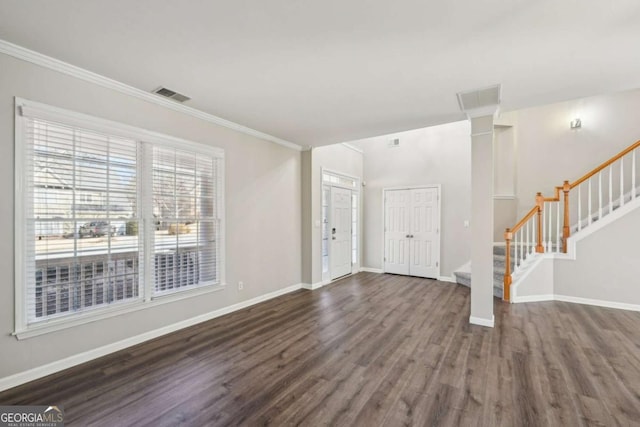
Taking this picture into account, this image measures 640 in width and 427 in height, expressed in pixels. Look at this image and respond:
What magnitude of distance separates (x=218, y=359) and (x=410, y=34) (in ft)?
10.5

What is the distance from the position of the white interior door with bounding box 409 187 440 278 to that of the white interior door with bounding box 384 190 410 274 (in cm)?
14

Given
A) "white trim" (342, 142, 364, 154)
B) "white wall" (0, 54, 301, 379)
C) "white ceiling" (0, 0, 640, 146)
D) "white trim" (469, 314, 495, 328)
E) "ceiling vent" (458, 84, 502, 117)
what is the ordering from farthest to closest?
"white trim" (342, 142, 364, 154)
"white trim" (469, 314, 495, 328)
"ceiling vent" (458, 84, 502, 117)
"white wall" (0, 54, 301, 379)
"white ceiling" (0, 0, 640, 146)

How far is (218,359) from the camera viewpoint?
265cm

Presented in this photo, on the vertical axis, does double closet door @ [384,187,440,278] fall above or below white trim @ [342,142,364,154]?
below

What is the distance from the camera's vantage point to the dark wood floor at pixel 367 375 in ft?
6.21

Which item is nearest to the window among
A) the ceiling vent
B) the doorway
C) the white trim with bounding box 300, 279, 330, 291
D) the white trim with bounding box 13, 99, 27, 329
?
the white trim with bounding box 13, 99, 27, 329

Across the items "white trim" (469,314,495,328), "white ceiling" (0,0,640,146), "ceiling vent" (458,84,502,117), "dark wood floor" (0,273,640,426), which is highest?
"white ceiling" (0,0,640,146)

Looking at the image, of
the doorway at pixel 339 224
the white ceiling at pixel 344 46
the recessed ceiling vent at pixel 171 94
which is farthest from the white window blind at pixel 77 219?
the doorway at pixel 339 224

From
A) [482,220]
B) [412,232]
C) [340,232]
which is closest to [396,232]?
[412,232]

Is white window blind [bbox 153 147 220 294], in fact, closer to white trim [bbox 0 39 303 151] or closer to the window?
the window

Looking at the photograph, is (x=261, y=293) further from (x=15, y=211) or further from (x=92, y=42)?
(x=92, y=42)

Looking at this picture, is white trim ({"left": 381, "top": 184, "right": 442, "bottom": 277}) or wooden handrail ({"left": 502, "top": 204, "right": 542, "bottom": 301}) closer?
wooden handrail ({"left": 502, "top": 204, "right": 542, "bottom": 301})

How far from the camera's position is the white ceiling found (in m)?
1.77

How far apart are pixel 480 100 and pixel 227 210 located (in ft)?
11.3
